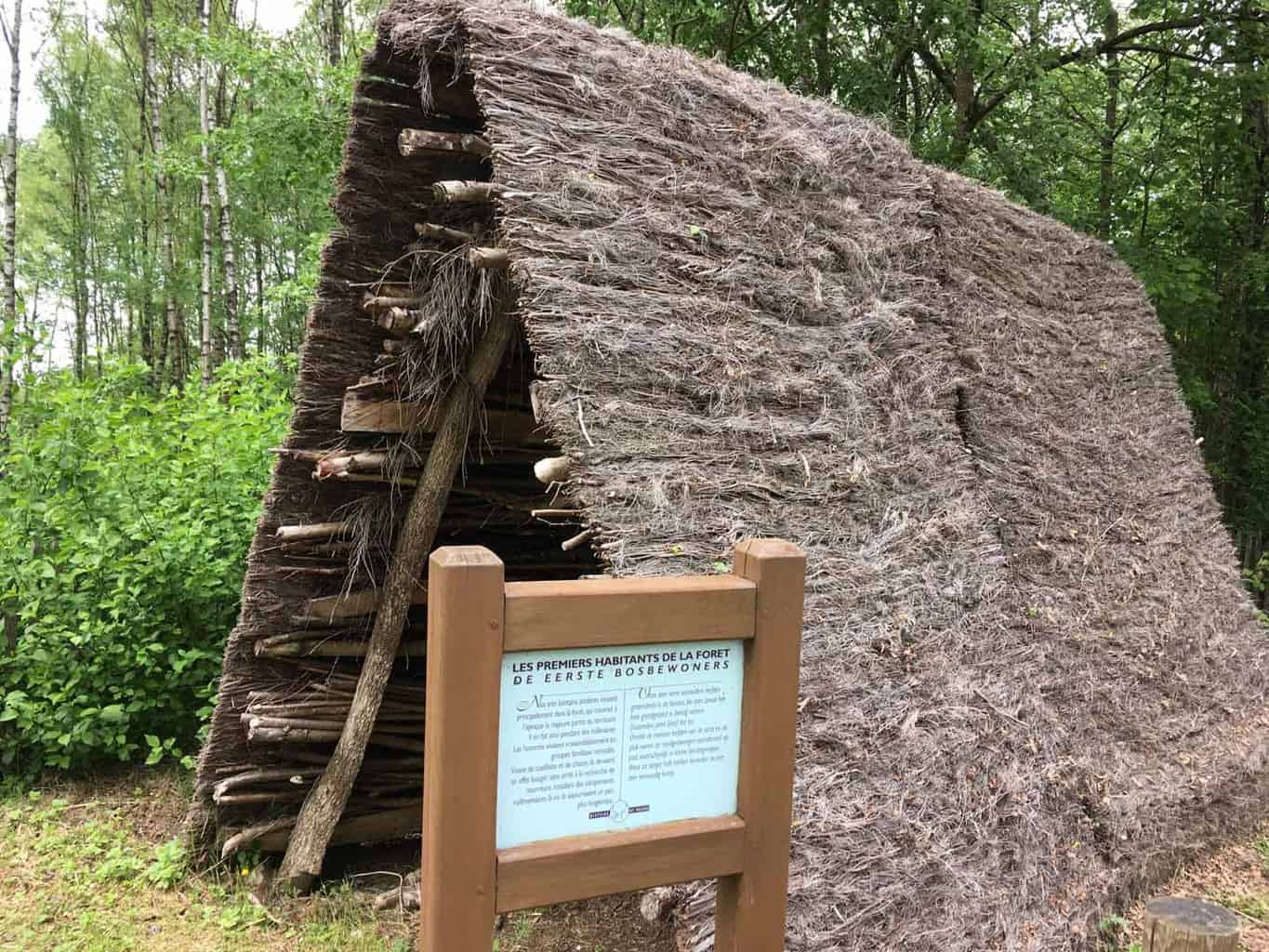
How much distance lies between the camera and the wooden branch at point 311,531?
376 cm

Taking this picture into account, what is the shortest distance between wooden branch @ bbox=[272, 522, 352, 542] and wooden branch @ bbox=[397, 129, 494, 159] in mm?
1711

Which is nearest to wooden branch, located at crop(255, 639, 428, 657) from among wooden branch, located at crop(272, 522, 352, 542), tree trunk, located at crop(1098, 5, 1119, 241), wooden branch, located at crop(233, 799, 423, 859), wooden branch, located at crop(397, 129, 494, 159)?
wooden branch, located at crop(272, 522, 352, 542)

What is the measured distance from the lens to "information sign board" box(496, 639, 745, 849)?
1539 millimetres

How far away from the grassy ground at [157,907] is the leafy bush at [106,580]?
383 millimetres

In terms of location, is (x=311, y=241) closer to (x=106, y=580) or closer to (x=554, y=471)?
(x=106, y=580)

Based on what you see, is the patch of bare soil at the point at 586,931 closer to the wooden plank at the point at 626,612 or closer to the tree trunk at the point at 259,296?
the wooden plank at the point at 626,612

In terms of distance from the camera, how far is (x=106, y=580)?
15.6 ft

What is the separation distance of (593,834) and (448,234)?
253 centimetres

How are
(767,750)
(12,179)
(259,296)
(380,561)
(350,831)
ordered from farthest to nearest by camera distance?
(259,296)
(12,179)
(350,831)
(380,561)
(767,750)

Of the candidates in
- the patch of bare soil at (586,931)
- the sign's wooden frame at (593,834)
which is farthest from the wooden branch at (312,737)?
the sign's wooden frame at (593,834)

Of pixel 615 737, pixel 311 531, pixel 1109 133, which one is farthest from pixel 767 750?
pixel 1109 133

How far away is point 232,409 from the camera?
21.0 feet

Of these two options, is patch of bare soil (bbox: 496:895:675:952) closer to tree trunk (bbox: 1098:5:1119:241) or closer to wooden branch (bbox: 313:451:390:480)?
wooden branch (bbox: 313:451:390:480)

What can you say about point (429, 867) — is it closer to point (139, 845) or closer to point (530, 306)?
point (530, 306)
